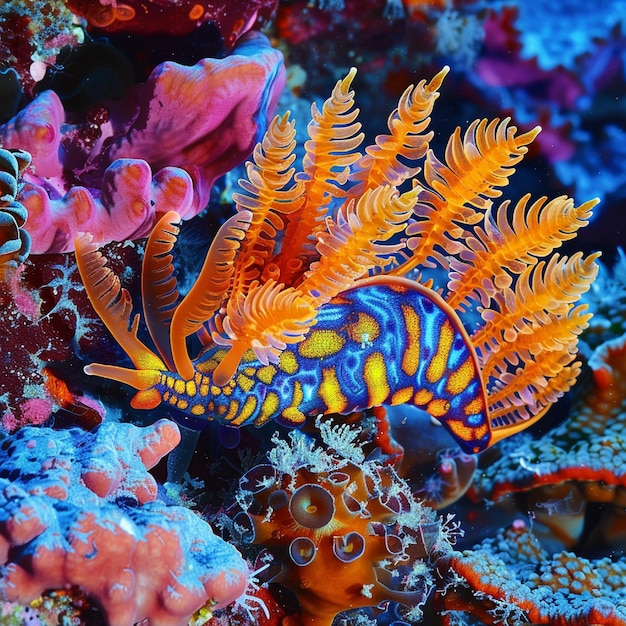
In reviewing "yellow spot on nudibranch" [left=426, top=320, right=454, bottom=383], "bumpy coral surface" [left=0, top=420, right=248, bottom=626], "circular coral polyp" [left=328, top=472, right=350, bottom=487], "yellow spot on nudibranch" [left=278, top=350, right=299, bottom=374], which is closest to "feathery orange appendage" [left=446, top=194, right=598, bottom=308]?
"yellow spot on nudibranch" [left=426, top=320, right=454, bottom=383]

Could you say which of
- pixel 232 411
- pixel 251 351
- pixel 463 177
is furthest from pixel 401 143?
pixel 232 411

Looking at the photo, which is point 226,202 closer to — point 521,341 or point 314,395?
point 314,395

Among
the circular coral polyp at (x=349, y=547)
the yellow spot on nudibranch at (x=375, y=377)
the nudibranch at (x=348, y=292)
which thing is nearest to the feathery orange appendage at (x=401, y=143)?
the nudibranch at (x=348, y=292)

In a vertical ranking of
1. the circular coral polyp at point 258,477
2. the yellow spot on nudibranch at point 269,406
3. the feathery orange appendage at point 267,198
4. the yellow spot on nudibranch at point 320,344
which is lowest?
the circular coral polyp at point 258,477

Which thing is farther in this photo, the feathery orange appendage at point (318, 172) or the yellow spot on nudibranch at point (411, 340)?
the yellow spot on nudibranch at point (411, 340)

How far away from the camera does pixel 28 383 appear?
1809 mm

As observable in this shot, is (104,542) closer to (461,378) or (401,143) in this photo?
(461,378)

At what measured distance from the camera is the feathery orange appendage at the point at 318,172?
1.72 metres

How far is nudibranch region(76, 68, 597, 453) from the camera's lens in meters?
1.69

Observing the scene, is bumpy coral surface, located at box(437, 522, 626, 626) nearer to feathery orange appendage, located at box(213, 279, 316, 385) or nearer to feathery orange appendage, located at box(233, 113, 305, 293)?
feathery orange appendage, located at box(213, 279, 316, 385)

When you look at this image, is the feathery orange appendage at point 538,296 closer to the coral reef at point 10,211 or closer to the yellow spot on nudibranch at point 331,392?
the yellow spot on nudibranch at point 331,392

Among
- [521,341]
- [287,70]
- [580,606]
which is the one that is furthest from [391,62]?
[580,606]

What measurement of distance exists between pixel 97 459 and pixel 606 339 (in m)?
2.65

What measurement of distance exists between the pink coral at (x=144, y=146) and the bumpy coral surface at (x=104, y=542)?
67cm
